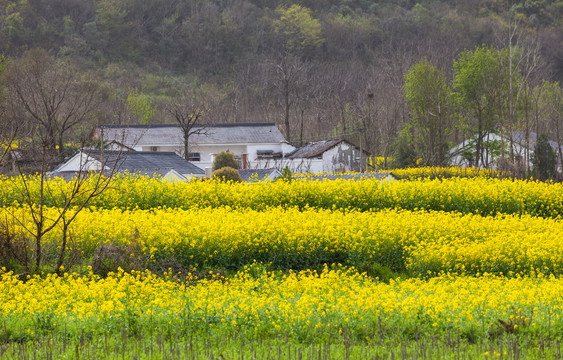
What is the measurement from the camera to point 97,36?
8681 centimetres

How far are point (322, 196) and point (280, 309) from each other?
10672mm

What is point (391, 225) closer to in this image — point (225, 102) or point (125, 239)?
point (125, 239)

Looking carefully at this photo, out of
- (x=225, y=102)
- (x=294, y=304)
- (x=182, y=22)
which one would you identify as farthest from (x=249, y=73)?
(x=294, y=304)

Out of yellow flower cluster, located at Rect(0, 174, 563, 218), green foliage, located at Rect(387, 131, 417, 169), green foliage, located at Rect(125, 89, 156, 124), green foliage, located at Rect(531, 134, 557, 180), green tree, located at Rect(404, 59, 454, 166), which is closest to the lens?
yellow flower cluster, located at Rect(0, 174, 563, 218)

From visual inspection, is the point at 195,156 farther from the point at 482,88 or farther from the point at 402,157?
the point at 482,88

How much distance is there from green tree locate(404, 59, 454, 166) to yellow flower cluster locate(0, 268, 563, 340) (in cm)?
3315

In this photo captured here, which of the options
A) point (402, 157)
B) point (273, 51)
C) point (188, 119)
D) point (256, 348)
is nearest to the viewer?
point (256, 348)

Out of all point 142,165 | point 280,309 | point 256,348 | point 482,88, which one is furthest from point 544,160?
point 256,348

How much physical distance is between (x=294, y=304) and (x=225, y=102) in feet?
234

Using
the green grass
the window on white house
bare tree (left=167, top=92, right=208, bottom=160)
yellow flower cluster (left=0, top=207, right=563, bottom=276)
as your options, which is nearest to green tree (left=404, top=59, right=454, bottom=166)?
bare tree (left=167, top=92, right=208, bottom=160)

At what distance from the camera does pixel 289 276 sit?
11.0m

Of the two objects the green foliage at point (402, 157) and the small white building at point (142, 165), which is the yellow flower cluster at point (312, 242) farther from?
the green foliage at point (402, 157)

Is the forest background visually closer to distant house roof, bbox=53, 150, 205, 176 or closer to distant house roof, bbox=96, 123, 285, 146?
distant house roof, bbox=96, 123, 285, 146

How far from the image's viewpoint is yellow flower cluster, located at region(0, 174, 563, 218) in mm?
17562
